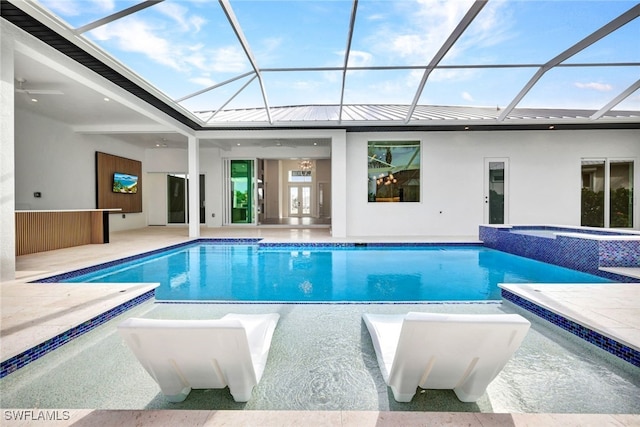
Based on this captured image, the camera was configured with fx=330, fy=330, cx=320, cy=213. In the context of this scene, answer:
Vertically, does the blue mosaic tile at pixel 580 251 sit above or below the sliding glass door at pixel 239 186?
below

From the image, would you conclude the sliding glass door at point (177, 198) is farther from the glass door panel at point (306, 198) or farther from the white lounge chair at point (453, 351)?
the white lounge chair at point (453, 351)

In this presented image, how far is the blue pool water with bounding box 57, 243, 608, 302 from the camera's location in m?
4.34

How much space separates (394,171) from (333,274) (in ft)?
17.3

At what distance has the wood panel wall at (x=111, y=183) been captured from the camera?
10195 mm

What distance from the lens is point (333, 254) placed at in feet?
24.1

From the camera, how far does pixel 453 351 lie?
5.64 feet

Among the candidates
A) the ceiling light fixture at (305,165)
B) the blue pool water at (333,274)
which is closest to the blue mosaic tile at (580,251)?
the blue pool water at (333,274)

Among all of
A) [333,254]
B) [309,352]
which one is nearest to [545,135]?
[333,254]

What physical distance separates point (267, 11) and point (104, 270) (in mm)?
4921

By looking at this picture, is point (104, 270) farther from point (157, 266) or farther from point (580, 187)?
point (580, 187)

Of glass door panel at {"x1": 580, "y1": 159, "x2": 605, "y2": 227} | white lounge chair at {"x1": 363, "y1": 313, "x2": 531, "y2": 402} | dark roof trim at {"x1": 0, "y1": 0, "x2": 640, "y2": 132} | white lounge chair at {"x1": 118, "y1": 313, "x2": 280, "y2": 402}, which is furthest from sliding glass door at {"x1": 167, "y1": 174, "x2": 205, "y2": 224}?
glass door panel at {"x1": 580, "y1": 159, "x2": 605, "y2": 227}

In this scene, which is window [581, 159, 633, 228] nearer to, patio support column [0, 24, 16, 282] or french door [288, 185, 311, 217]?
patio support column [0, 24, 16, 282]

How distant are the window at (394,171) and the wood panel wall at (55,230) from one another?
24.1ft

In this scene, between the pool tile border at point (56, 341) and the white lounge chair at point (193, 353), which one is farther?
the pool tile border at point (56, 341)
